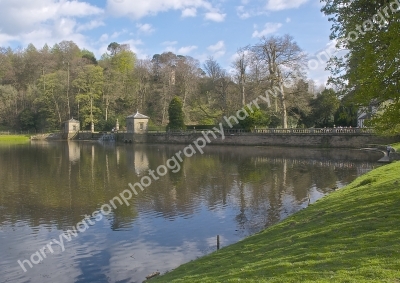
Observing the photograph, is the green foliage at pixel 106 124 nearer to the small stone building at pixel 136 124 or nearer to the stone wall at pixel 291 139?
the small stone building at pixel 136 124

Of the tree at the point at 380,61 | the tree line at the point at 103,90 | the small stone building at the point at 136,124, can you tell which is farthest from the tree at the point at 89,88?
the tree at the point at 380,61

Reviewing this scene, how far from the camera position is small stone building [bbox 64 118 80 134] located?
201 ft

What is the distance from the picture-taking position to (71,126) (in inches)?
2419

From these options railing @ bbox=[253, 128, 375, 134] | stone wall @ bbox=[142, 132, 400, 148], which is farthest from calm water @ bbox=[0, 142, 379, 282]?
railing @ bbox=[253, 128, 375, 134]

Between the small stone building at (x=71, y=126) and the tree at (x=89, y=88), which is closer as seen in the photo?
the tree at (x=89, y=88)

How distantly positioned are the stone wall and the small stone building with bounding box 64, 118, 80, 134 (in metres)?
18.3

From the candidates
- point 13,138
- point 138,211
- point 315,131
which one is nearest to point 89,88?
point 13,138

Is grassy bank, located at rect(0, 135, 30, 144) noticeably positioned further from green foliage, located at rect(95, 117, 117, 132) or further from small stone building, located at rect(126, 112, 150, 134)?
small stone building, located at rect(126, 112, 150, 134)

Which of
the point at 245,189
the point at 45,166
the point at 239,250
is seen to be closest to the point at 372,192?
the point at 239,250

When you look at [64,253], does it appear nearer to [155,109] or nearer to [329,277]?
[329,277]

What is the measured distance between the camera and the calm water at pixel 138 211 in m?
8.80

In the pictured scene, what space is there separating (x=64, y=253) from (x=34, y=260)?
704 mm

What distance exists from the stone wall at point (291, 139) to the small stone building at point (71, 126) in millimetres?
18260

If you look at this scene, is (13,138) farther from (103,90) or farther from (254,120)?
(254,120)
